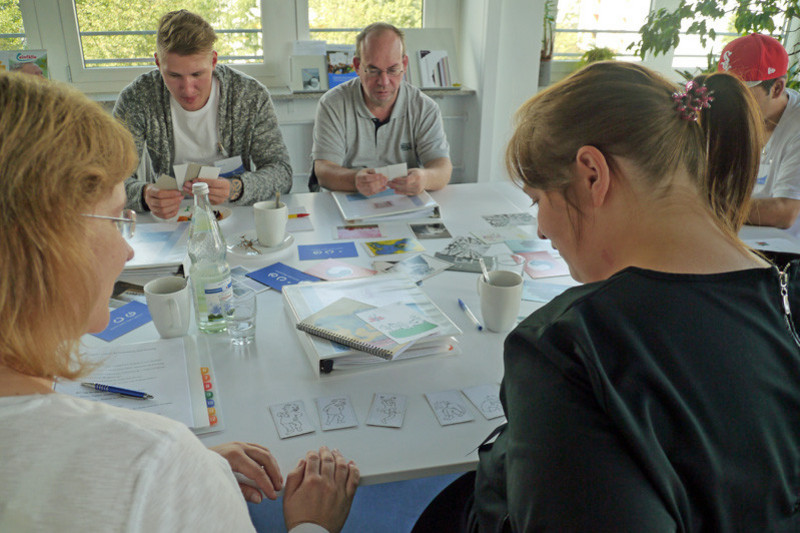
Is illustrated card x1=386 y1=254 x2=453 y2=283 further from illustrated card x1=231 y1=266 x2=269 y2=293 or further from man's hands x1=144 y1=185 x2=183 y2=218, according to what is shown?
man's hands x1=144 y1=185 x2=183 y2=218

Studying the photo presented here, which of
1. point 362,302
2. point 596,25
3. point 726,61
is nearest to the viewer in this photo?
point 362,302

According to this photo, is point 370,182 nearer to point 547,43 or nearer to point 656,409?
point 656,409

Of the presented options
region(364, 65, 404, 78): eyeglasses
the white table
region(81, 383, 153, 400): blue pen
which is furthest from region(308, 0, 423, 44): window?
region(81, 383, 153, 400): blue pen

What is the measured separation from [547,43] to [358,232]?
8.48ft

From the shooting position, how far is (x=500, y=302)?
4.15 feet

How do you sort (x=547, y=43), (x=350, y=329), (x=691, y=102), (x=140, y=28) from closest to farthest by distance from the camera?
(x=691, y=102), (x=350, y=329), (x=140, y=28), (x=547, y=43)

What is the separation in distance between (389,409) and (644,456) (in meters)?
0.51

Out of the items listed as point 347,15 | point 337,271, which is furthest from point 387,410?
point 347,15

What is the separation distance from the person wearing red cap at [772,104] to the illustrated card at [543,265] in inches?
34.7

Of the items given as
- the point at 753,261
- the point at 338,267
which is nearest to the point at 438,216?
the point at 338,267

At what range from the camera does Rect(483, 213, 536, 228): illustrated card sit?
1939 mm

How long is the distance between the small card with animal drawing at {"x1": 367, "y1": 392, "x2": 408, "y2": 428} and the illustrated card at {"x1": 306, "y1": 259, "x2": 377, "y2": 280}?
526 mm

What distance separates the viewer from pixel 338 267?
5.28ft

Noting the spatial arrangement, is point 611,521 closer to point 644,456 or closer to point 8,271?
point 644,456
